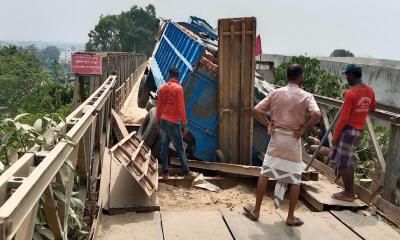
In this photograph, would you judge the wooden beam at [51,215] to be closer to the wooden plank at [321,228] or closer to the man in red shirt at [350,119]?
the wooden plank at [321,228]

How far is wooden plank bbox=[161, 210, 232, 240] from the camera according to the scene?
14.5 feet

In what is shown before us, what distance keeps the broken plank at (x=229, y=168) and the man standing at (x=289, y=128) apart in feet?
5.18

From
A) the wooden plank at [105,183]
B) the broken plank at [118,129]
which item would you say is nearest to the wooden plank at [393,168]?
the wooden plank at [105,183]

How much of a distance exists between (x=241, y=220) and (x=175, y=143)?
6.98 ft

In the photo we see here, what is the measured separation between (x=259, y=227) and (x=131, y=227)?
4.45ft

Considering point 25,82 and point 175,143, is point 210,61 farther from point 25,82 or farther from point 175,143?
point 25,82

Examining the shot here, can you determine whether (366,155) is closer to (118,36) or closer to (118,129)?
(118,129)

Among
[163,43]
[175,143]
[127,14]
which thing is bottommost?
[175,143]

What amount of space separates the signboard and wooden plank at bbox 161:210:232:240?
4.27 m

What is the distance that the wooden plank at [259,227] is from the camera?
4426 millimetres

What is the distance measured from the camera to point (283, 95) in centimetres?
453

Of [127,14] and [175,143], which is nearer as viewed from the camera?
[175,143]

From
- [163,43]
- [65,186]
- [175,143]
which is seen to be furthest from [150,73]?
[65,186]

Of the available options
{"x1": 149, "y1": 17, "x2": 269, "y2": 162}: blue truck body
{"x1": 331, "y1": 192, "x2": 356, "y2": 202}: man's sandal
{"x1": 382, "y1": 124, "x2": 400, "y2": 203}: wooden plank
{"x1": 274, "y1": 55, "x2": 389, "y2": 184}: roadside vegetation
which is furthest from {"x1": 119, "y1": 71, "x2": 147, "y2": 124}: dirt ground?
{"x1": 382, "y1": 124, "x2": 400, "y2": 203}: wooden plank
